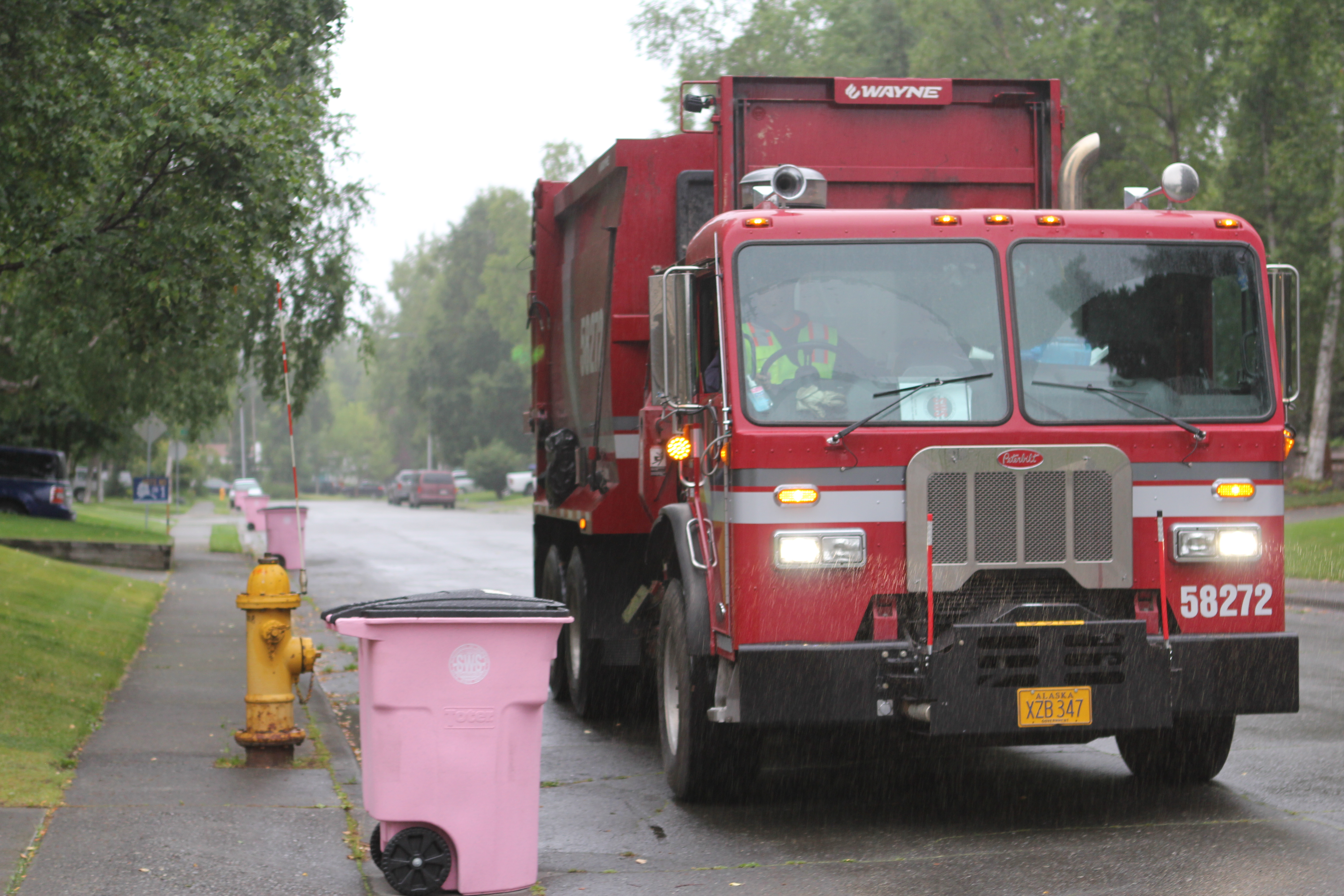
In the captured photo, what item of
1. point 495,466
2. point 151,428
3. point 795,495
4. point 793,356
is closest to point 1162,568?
point 795,495

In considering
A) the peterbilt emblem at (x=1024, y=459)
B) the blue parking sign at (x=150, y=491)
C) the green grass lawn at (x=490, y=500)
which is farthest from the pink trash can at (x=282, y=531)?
the green grass lawn at (x=490, y=500)

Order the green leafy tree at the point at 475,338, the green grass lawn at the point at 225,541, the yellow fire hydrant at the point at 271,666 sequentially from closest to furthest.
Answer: the yellow fire hydrant at the point at 271,666, the green grass lawn at the point at 225,541, the green leafy tree at the point at 475,338

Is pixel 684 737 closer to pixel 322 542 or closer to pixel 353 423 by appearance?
pixel 322 542

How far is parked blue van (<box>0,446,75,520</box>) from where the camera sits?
3027cm

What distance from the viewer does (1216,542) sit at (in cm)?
657

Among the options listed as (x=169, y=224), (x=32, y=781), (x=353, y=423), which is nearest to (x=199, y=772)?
(x=32, y=781)

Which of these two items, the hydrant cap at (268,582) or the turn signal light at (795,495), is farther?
the hydrant cap at (268,582)

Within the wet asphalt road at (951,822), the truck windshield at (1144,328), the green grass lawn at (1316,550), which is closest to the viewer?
the wet asphalt road at (951,822)

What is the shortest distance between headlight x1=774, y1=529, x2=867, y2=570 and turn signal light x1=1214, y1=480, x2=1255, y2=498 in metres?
1.56

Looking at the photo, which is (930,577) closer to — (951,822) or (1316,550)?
(951,822)

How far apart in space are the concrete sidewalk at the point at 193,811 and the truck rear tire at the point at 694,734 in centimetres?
149

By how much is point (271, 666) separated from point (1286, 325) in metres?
5.09

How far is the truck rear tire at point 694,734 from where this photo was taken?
6.86 metres

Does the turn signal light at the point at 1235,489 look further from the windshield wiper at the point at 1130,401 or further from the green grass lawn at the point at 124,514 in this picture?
the green grass lawn at the point at 124,514
